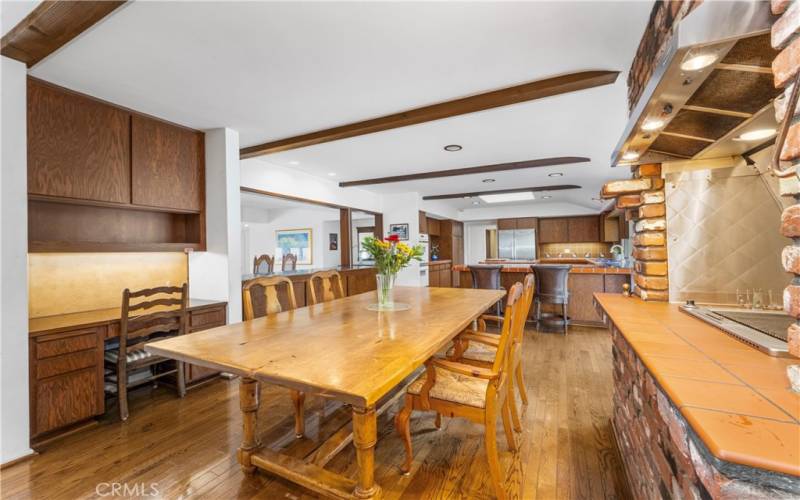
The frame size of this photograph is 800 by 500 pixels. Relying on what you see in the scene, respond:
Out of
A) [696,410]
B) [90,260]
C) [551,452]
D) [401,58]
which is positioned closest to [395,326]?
[551,452]

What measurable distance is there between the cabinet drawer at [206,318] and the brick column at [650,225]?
3382 millimetres

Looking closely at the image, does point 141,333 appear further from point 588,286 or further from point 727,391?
point 588,286

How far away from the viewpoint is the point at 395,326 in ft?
6.07

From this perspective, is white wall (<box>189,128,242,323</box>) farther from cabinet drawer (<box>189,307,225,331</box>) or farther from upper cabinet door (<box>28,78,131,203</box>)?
upper cabinet door (<box>28,78,131,203</box>)

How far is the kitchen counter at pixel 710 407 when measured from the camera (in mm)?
575

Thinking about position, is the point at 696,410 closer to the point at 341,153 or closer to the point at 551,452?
the point at 551,452

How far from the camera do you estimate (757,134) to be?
4.73ft

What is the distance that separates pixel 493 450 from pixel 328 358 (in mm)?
886

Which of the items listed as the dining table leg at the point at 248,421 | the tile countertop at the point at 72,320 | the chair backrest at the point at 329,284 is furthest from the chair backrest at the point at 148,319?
the dining table leg at the point at 248,421

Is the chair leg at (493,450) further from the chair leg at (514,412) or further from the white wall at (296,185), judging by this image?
the white wall at (296,185)

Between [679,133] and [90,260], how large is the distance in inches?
164

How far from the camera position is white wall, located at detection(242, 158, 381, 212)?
13.6 ft

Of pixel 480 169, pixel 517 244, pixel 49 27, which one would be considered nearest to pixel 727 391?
pixel 49 27

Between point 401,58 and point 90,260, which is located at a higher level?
point 401,58
